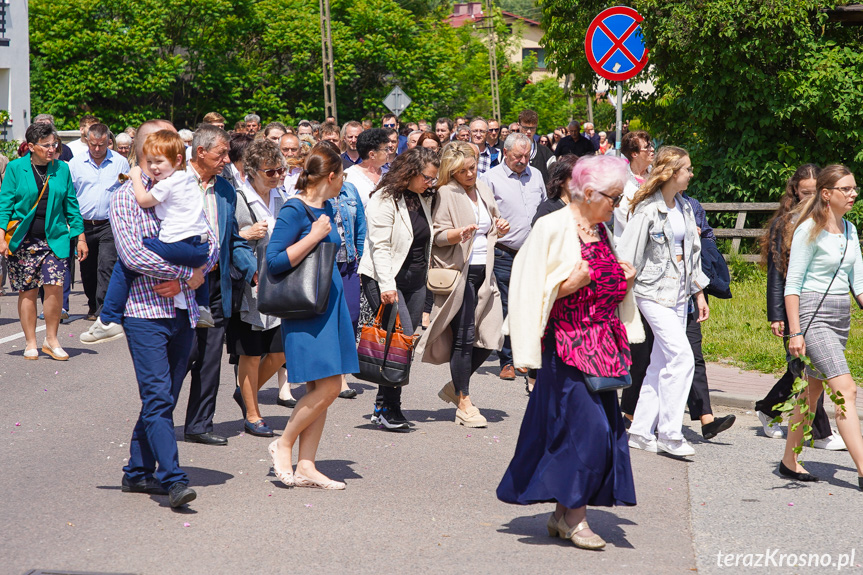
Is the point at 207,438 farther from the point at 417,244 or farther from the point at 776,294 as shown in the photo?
the point at 776,294

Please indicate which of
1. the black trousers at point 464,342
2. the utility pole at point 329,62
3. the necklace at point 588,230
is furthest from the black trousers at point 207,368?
the utility pole at point 329,62

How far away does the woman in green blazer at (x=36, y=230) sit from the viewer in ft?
32.6

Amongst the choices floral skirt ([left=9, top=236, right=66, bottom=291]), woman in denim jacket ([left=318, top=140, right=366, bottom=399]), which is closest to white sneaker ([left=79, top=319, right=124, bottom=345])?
floral skirt ([left=9, top=236, right=66, bottom=291])

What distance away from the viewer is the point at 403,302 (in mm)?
7684

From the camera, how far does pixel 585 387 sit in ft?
16.6

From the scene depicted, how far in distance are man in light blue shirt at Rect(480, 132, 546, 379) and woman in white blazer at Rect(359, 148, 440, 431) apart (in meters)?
2.14

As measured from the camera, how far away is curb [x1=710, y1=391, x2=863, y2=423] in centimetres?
852

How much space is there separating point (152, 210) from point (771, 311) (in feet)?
12.8

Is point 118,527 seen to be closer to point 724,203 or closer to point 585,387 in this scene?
point 585,387

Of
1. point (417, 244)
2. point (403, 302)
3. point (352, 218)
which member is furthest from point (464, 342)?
point (352, 218)

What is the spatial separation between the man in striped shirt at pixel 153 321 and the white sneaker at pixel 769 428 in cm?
429

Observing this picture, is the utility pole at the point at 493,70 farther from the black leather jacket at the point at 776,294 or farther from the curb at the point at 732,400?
the black leather jacket at the point at 776,294

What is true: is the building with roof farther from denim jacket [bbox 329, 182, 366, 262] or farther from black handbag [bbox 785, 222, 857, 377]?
black handbag [bbox 785, 222, 857, 377]

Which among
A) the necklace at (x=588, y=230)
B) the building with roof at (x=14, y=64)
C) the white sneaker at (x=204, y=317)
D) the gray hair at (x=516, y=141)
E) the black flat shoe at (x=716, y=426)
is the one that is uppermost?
the building with roof at (x=14, y=64)
